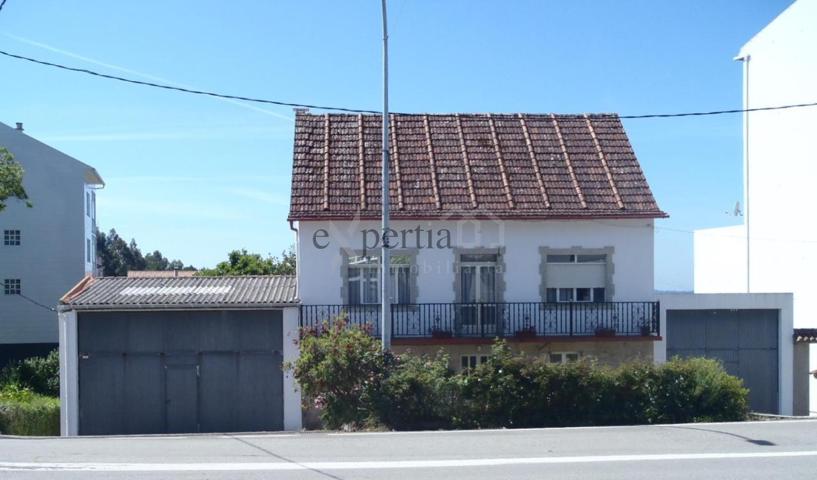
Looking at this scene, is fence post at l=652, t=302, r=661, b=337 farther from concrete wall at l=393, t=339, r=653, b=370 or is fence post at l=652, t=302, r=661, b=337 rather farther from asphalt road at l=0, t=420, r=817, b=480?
asphalt road at l=0, t=420, r=817, b=480

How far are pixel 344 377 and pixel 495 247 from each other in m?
7.23

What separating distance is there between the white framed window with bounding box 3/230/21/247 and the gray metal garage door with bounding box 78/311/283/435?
25.5 metres

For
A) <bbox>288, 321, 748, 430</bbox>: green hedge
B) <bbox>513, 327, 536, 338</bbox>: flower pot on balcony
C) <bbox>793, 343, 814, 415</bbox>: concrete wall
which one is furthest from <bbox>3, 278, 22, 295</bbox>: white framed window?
<bbox>793, 343, 814, 415</bbox>: concrete wall

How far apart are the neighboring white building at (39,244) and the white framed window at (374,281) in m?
27.2

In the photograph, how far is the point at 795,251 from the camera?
2939 cm

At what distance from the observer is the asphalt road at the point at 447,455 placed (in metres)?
9.34

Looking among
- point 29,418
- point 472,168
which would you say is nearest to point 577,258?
point 472,168

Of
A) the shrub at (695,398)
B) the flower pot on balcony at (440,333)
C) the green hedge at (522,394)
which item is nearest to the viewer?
the green hedge at (522,394)

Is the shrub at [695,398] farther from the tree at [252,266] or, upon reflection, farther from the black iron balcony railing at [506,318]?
the tree at [252,266]

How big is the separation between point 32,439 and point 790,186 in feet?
86.2

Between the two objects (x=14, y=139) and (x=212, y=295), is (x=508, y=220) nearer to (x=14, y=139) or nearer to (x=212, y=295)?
(x=212, y=295)

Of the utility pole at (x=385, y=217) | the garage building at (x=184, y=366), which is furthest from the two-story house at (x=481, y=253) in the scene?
the utility pole at (x=385, y=217)

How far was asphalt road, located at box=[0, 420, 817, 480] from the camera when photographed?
30.7 ft

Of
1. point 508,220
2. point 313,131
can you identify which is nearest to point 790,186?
point 508,220
